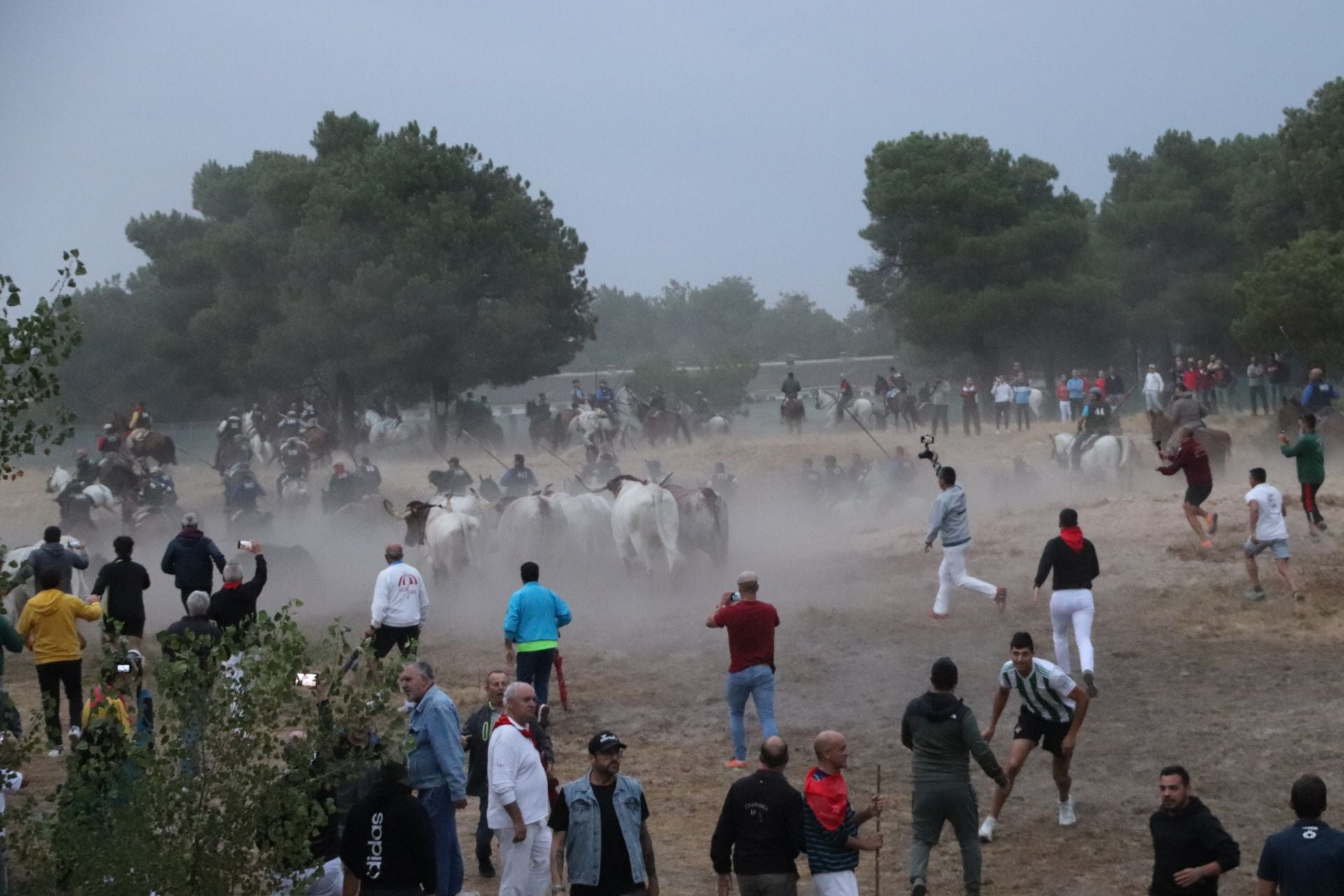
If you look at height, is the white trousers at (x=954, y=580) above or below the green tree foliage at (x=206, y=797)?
below

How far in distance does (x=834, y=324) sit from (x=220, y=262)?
7420cm

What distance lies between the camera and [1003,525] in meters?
24.2

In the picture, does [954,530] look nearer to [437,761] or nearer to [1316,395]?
[437,761]

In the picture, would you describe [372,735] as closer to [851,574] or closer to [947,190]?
[851,574]

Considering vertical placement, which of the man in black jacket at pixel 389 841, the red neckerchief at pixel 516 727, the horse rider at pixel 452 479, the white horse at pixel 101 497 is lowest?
the man in black jacket at pixel 389 841

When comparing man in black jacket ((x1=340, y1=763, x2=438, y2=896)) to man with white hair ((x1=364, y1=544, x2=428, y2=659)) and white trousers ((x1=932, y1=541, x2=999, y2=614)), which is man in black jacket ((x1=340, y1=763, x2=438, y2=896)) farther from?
white trousers ((x1=932, y1=541, x2=999, y2=614))

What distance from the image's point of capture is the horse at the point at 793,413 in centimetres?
4328

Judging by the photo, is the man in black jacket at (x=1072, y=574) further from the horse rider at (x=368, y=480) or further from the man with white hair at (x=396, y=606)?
the horse rider at (x=368, y=480)

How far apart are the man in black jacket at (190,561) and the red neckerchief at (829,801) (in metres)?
9.71

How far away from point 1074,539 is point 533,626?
4.66 m

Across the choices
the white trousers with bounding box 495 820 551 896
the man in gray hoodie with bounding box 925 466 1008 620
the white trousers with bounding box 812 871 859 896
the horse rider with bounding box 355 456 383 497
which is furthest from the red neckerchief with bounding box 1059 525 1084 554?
the horse rider with bounding box 355 456 383 497

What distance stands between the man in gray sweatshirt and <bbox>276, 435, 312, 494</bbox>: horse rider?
88.2 feet

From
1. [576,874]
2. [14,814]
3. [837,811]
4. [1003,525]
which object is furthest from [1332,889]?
[1003,525]

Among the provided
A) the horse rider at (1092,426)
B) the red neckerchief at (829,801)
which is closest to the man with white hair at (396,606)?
the red neckerchief at (829,801)
